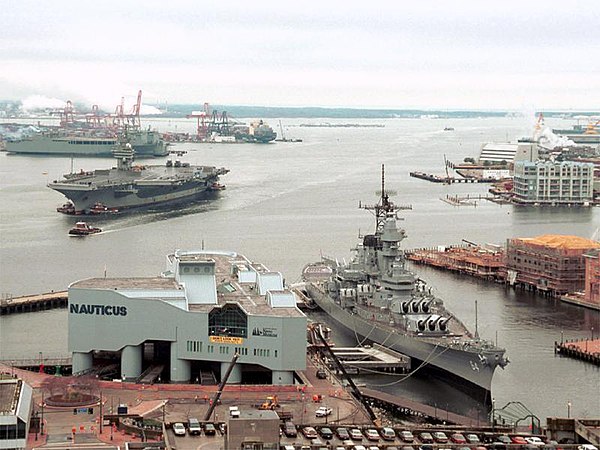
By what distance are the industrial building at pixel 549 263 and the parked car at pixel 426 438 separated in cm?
1721

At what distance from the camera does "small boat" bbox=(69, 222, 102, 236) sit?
40.9 meters

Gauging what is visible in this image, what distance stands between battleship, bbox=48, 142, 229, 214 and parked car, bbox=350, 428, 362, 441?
3461cm

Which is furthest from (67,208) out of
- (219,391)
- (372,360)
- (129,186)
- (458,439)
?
(458,439)

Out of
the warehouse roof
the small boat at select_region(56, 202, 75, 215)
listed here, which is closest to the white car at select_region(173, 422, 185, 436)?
the warehouse roof

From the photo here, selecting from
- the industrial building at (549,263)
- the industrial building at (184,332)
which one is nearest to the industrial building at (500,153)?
the industrial building at (549,263)

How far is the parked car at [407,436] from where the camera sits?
14.2 m

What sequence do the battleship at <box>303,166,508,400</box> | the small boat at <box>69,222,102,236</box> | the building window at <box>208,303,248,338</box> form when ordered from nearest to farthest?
the building window at <box>208,303,248,338</box> < the battleship at <box>303,166,508,400</box> < the small boat at <box>69,222,102,236</box>

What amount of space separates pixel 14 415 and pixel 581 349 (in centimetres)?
1234

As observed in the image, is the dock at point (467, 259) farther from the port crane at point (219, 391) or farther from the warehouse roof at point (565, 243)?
the port crane at point (219, 391)

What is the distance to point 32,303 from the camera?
27.9 meters

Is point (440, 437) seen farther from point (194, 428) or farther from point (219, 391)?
point (219, 391)

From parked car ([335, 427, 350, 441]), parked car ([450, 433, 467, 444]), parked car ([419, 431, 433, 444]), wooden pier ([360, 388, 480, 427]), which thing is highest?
parked car ([419, 431, 433, 444])

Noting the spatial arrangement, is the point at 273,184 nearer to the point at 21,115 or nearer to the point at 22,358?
the point at 22,358

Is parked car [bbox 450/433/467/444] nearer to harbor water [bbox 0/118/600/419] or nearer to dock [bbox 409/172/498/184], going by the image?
harbor water [bbox 0/118/600/419]
